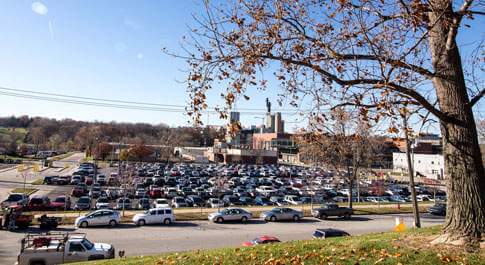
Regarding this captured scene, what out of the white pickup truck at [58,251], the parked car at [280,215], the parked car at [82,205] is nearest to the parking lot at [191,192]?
the parked car at [82,205]

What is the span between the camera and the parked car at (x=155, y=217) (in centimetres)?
2450

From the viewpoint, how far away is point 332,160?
1235 inches

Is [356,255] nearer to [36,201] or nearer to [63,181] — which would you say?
[36,201]

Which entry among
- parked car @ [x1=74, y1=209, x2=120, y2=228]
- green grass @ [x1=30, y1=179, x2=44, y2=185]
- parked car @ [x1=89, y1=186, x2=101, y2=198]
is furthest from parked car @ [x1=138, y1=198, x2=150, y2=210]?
green grass @ [x1=30, y1=179, x2=44, y2=185]

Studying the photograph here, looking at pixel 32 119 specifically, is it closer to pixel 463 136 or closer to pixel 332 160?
pixel 332 160

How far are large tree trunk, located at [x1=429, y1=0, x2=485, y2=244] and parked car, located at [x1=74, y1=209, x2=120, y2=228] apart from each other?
21228 millimetres

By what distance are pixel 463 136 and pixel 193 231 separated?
61.1 ft

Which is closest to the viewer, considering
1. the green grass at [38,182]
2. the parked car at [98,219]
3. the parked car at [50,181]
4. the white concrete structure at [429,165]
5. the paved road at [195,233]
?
the paved road at [195,233]

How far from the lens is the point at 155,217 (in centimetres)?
2477

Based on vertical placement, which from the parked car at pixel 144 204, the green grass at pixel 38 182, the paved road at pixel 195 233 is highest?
the green grass at pixel 38 182

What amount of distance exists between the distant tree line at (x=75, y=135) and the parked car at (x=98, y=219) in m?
43.6

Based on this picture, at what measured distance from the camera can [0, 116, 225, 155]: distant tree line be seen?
9462 centimetres

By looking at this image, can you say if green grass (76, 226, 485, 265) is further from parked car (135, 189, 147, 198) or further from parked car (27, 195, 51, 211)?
parked car (135, 189, 147, 198)

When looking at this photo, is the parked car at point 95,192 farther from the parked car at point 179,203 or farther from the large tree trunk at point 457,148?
the large tree trunk at point 457,148
